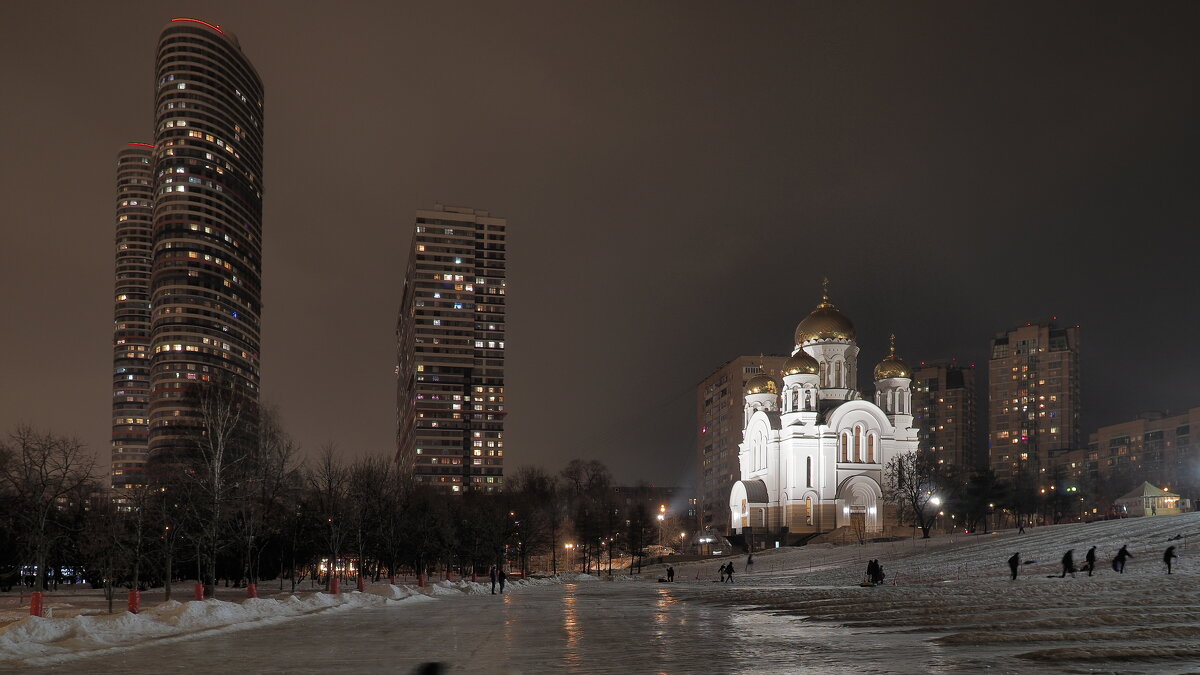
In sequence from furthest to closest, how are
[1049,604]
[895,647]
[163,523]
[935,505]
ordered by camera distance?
[935,505]
[163,523]
[1049,604]
[895,647]

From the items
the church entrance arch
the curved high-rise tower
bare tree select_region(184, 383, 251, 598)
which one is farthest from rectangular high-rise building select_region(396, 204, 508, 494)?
bare tree select_region(184, 383, 251, 598)

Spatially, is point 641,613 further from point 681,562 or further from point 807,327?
point 807,327

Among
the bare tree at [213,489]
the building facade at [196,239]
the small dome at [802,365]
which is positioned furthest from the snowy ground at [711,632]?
the building facade at [196,239]

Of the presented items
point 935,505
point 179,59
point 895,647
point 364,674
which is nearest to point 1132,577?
point 895,647

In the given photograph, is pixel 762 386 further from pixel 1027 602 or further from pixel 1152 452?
pixel 1152 452

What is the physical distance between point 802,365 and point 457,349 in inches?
3733

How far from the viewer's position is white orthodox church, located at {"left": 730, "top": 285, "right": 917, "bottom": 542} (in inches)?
3762

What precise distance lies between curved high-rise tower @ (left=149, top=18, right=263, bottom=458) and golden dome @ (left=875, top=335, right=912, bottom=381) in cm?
10772

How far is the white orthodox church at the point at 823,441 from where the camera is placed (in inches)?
3762

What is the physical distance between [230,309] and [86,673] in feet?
584

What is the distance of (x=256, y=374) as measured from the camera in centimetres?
19500

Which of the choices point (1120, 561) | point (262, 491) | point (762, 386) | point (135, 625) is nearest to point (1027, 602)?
point (1120, 561)

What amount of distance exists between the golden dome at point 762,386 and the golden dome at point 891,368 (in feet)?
33.8

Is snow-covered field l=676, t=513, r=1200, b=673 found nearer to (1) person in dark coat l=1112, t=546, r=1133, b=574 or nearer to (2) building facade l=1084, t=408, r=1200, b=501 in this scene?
(1) person in dark coat l=1112, t=546, r=1133, b=574
